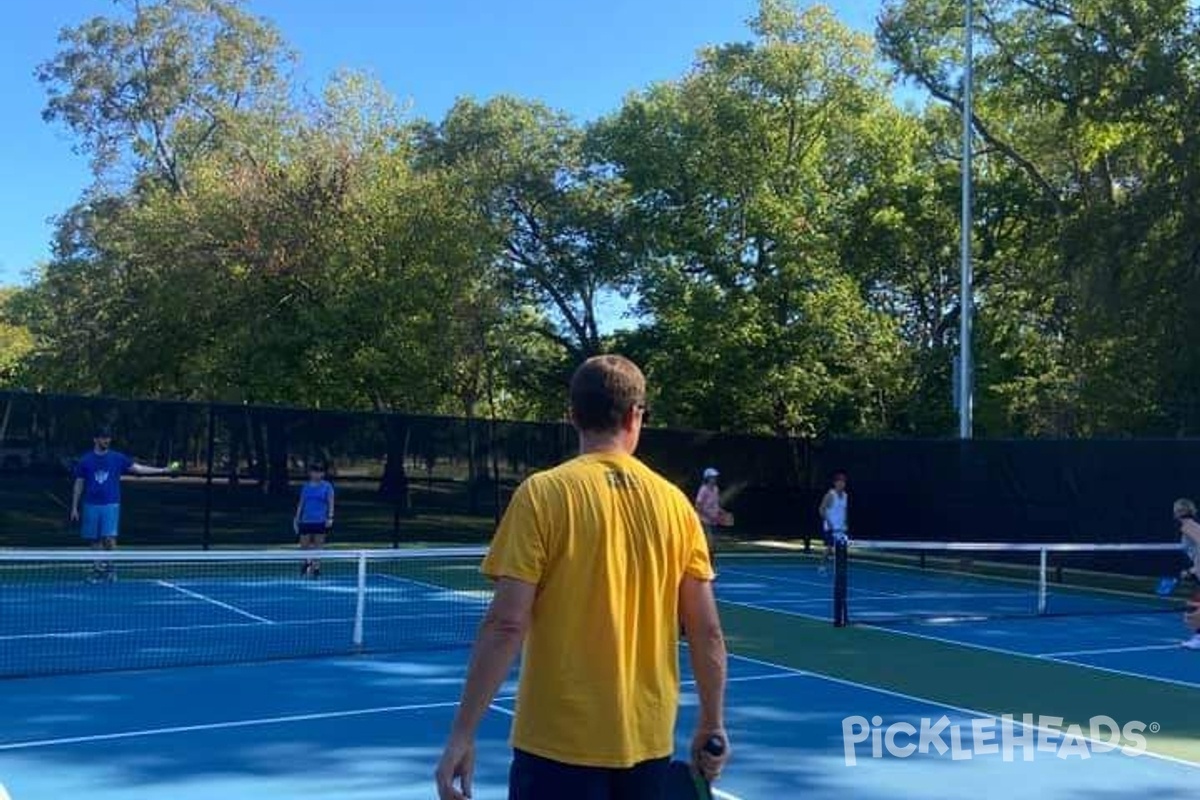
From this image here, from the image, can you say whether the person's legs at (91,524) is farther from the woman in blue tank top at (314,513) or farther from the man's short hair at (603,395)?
the man's short hair at (603,395)

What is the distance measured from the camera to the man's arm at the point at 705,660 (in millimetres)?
3375

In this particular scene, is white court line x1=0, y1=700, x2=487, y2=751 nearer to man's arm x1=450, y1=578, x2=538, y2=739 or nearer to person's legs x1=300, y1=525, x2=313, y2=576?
man's arm x1=450, y1=578, x2=538, y2=739

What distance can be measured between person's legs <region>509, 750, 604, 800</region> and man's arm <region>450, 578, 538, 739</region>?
0.17m

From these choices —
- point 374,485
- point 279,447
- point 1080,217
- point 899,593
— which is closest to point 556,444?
point 374,485

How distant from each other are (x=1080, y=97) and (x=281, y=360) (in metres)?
16.5

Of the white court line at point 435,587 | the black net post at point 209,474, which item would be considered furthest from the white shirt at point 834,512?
the black net post at point 209,474

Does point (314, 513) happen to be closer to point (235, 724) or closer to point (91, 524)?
point (91, 524)

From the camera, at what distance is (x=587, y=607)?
3125mm

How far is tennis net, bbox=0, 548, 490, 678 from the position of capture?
10.7m

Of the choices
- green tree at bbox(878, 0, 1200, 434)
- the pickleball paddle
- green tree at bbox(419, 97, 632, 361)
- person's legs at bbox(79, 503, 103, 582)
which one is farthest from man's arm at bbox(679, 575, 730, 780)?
green tree at bbox(419, 97, 632, 361)

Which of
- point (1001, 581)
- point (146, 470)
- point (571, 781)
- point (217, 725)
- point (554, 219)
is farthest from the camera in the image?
point (554, 219)

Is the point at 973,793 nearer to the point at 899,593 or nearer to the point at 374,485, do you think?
the point at 899,593

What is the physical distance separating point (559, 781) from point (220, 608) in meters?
11.7

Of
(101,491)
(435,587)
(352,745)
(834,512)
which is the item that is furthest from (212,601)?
(834,512)
